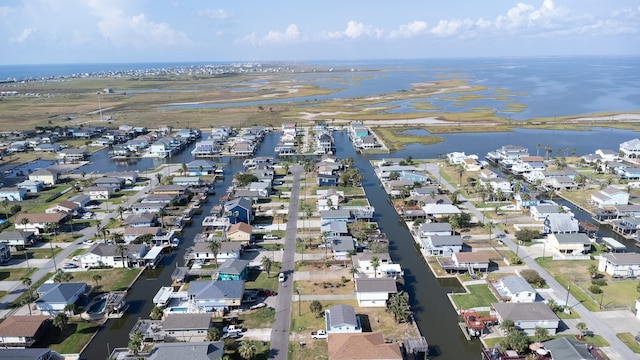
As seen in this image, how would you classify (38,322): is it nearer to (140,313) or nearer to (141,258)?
(140,313)


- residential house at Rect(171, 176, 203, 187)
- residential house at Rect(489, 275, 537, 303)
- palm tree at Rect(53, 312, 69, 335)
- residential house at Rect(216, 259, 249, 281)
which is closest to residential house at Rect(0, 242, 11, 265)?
palm tree at Rect(53, 312, 69, 335)

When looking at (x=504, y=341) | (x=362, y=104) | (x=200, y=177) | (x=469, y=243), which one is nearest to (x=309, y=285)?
(x=504, y=341)

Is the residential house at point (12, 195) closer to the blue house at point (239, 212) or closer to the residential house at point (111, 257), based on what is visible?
the residential house at point (111, 257)

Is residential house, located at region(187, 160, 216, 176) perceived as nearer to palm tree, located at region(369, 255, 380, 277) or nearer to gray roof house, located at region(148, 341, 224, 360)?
palm tree, located at region(369, 255, 380, 277)

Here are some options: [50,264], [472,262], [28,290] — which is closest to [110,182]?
[50,264]

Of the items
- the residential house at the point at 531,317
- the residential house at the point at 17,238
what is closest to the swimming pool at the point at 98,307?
the residential house at the point at 17,238

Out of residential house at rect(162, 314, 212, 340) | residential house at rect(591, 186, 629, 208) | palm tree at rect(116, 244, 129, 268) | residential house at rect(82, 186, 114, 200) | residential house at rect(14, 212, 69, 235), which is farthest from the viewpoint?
residential house at rect(82, 186, 114, 200)

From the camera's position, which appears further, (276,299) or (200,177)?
(200,177)
